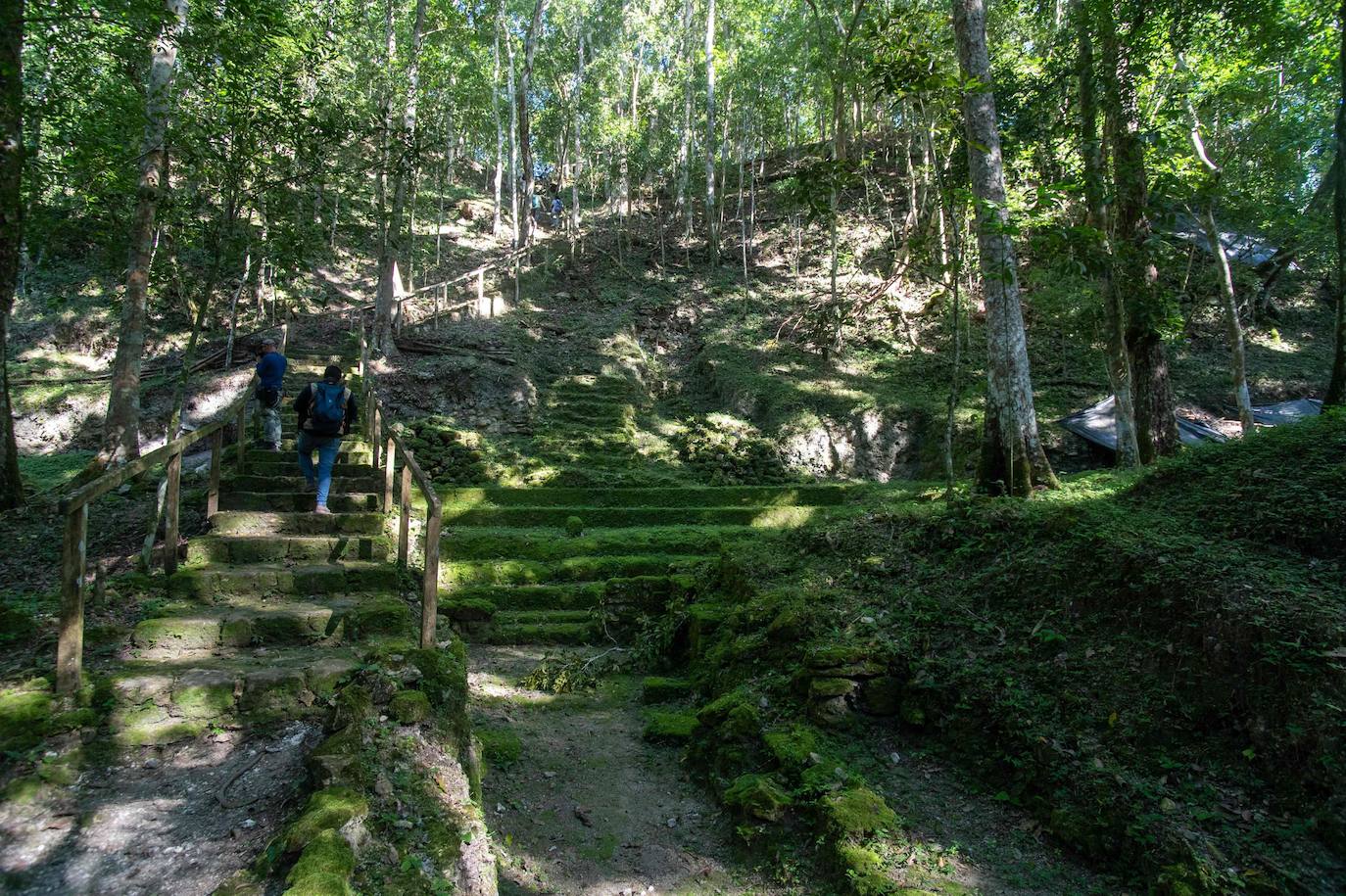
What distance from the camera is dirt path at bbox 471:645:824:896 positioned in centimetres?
420

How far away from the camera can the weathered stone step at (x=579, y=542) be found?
938cm

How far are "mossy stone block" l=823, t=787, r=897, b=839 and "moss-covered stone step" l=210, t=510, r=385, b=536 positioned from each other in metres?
5.33

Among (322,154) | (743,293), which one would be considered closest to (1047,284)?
(743,293)

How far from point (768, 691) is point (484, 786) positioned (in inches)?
90.5

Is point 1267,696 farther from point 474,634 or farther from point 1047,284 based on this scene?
point 1047,284

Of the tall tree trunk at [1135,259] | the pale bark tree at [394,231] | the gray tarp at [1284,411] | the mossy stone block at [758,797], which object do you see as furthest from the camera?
the pale bark tree at [394,231]

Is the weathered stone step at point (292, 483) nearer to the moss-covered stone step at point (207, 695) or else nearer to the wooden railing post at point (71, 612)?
the moss-covered stone step at point (207, 695)

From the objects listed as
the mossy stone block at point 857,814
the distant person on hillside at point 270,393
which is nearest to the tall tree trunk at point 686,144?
the distant person on hillside at point 270,393

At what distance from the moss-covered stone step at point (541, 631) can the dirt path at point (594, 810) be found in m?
1.14

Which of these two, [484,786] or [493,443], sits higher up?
[493,443]

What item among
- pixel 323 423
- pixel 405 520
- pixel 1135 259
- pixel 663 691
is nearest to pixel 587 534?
pixel 405 520

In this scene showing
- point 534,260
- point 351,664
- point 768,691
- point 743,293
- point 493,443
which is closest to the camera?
point 351,664

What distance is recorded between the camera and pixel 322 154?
30.6ft

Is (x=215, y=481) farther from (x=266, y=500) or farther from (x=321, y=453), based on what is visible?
(x=321, y=453)
